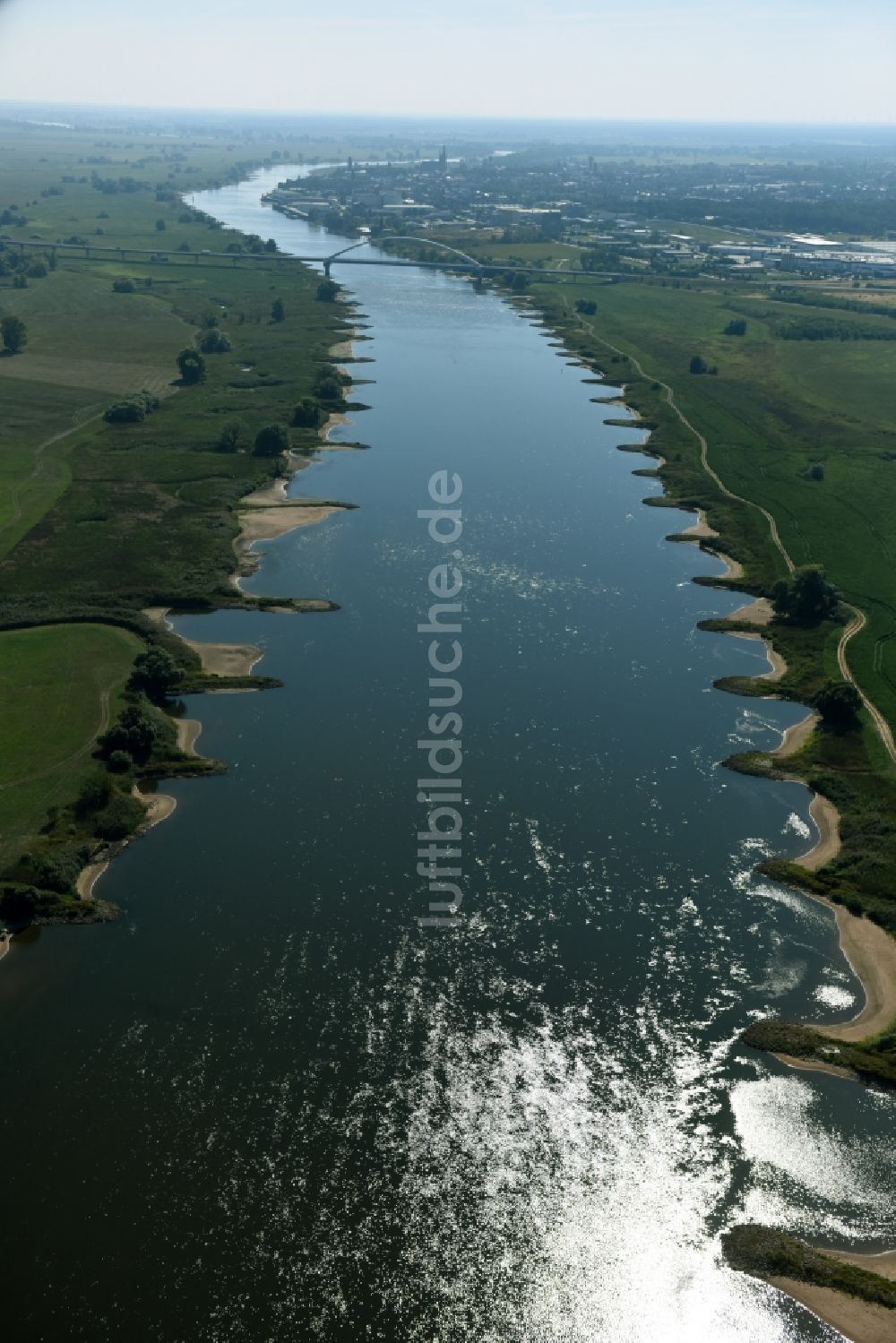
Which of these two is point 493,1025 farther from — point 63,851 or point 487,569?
point 487,569

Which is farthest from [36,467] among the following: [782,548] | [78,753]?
[782,548]

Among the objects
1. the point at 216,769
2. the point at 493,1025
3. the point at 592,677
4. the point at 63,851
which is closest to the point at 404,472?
the point at 592,677

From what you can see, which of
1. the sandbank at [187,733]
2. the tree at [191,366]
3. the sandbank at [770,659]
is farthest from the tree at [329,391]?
the sandbank at [187,733]

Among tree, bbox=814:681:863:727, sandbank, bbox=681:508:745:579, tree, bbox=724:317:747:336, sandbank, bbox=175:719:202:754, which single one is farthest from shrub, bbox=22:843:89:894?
tree, bbox=724:317:747:336

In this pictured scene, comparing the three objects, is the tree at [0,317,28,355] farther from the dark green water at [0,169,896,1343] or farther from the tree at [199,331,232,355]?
the dark green water at [0,169,896,1343]

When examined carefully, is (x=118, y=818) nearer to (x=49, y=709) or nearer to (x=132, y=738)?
(x=132, y=738)

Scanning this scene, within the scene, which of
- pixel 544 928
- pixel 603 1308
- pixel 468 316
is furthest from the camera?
pixel 468 316

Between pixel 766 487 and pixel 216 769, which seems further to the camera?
pixel 766 487
